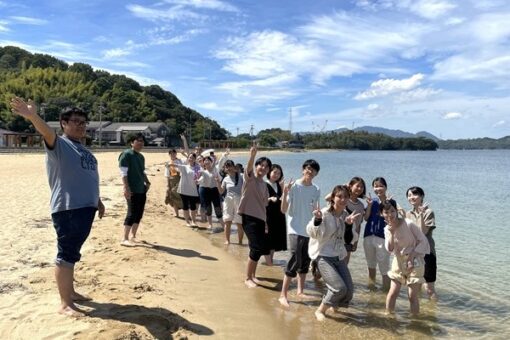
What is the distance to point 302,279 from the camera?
6.24m

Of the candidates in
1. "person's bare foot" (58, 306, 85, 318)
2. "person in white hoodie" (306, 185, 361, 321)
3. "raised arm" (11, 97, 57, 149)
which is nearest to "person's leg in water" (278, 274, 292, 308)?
"person in white hoodie" (306, 185, 361, 321)

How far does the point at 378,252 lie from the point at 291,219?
1849 millimetres

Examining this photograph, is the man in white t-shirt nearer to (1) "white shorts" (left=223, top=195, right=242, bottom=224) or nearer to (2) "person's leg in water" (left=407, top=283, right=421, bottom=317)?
(2) "person's leg in water" (left=407, top=283, right=421, bottom=317)

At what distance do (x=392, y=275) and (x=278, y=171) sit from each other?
246 cm

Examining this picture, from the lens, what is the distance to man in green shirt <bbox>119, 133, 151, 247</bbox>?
7.50 m

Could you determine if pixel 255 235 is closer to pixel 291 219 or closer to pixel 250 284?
pixel 291 219

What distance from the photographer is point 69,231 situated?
432cm

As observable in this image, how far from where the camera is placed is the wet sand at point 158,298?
14.5ft

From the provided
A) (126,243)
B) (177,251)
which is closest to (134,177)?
(126,243)

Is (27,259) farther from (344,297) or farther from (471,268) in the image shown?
(471,268)

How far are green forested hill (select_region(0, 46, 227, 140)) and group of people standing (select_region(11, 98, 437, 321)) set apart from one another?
73.1 meters

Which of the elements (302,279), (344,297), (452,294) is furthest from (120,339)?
(452,294)

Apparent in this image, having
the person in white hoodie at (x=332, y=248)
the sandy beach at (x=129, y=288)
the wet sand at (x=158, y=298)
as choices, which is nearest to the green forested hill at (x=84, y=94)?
the sandy beach at (x=129, y=288)

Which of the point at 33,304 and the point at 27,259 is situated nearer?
the point at 33,304
